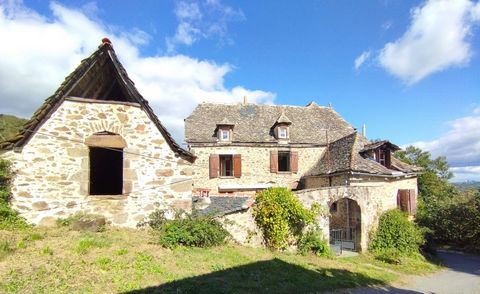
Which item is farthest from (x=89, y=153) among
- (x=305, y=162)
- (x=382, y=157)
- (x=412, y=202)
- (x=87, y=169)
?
(x=412, y=202)

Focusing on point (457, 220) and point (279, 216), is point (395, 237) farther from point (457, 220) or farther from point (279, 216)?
point (279, 216)

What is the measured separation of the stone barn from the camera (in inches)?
342

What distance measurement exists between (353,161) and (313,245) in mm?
5994

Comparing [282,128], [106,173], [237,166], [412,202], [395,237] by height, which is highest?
[282,128]

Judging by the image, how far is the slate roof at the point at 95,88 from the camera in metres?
8.69

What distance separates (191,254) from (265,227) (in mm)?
3773

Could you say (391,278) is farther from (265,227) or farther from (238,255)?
(238,255)

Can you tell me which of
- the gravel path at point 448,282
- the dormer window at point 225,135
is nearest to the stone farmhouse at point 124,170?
the gravel path at point 448,282

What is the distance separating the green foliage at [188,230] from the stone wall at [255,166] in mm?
9483

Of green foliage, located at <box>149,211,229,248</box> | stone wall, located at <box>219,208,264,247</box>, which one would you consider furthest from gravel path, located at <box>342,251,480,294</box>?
green foliage, located at <box>149,211,229,248</box>

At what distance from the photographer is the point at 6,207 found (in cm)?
823

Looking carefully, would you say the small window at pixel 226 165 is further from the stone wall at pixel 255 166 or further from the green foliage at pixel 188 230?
the green foliage at pixel 188 230

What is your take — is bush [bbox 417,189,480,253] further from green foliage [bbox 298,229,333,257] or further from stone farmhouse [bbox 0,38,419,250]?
green foliage [bbox 298,229,333,257]

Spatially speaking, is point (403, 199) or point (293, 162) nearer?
point (403, 199)
